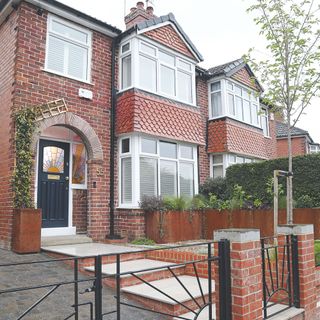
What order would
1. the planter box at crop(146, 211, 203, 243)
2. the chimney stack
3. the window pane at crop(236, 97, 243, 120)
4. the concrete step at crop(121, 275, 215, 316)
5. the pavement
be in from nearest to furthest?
the pavement → the concrete step at crop(121, 275, 215, 316) → the planter box at crop(146, 211, 203, 243) → the chimney stack → the window pane at crop(236, 97, 243, 120)

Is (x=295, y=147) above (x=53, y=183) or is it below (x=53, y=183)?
above

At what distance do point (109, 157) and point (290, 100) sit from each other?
4820mm

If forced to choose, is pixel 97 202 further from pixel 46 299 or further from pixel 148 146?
pixel 46 299

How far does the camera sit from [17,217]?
7.00 metres

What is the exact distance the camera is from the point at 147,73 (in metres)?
9.95

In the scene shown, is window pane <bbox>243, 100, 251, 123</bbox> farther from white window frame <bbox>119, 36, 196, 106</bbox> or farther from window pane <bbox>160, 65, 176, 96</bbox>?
window pane <bbox>160, 65, 176, 96</bbox>

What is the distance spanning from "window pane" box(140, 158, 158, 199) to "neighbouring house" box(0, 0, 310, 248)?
28 mm

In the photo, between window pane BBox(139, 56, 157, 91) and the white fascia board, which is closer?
the white fascia board

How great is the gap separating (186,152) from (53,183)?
414cm

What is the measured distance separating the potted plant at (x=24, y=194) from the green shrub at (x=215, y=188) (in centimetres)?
584

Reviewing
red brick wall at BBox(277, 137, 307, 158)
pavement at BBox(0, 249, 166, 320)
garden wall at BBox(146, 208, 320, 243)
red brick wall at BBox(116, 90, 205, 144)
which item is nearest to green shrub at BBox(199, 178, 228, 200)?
garden wall at BBox(146, 208, 320, 243)

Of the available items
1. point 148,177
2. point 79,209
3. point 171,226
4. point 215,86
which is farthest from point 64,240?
point 215,86

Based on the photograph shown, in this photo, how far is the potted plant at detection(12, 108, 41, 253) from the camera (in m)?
6.88

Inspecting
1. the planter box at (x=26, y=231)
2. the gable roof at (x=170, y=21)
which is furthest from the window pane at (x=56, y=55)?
the planter box at (x=26, y=231)
